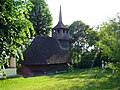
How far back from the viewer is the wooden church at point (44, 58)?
126ft


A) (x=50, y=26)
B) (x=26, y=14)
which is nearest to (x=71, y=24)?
(x=50, y=26)

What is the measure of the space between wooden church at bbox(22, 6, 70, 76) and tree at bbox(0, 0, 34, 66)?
3303 cm

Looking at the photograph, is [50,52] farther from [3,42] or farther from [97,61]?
[3,42]

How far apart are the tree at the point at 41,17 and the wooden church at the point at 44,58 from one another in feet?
27.7

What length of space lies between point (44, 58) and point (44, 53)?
153 cm

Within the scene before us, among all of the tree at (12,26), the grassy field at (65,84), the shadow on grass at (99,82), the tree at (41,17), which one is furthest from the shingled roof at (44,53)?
the tree at (12,26)

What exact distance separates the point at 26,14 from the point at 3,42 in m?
0.71

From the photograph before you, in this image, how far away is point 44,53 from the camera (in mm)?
41406

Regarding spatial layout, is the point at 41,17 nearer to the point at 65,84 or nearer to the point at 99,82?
the point at 99,82

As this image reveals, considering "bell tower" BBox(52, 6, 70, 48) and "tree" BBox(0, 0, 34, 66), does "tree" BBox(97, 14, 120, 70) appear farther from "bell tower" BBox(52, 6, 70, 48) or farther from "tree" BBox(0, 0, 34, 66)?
"bell tower" BBox(52, 6, 70, 48)

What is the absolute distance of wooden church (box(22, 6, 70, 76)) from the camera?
38.5 metres

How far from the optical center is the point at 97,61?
5069 centimetres

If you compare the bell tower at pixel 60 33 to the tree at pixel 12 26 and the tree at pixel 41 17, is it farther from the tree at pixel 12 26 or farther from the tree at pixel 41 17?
the tree at pixel 12 26

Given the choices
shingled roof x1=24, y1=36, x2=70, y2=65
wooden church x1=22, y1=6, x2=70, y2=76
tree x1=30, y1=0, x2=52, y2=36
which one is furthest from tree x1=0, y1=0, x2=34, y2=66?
tree x1=30, y1=0, x2=52, y2=36
